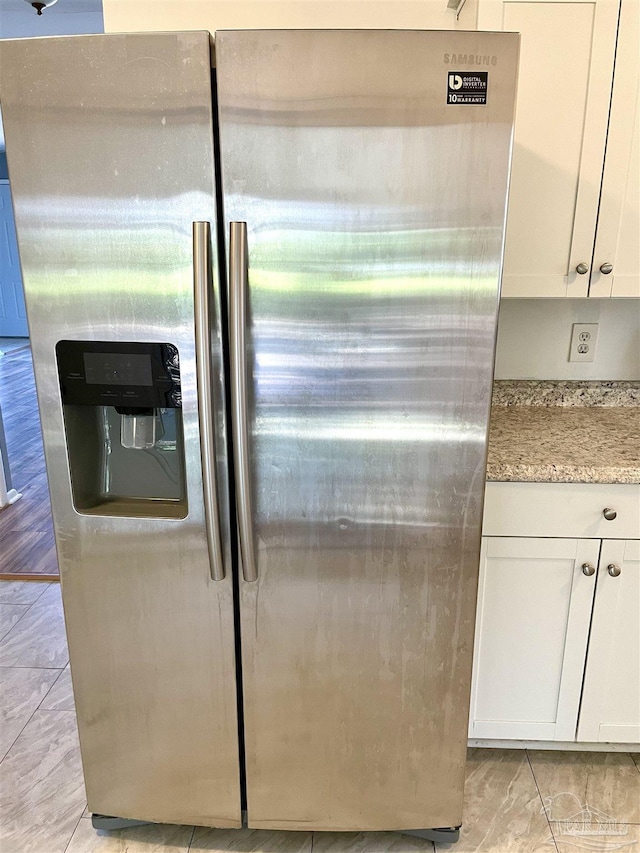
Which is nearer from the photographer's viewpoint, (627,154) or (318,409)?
(318,409)

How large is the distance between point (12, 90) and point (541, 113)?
1248 millimetres

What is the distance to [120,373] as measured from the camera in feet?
4.22

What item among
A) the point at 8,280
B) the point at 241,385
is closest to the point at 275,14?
the point at 241,385

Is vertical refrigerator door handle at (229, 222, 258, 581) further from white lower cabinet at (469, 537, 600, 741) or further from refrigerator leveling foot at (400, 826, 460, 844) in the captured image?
refrigerator leveling foot at (400, 826, 460, 844)

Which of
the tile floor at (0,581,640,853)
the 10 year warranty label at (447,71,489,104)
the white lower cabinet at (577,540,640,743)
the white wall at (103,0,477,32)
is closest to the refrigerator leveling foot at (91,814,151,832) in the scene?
the tile floor at (0,581,640,853)

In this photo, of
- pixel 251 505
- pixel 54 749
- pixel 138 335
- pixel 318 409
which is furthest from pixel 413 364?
pixel 54 749

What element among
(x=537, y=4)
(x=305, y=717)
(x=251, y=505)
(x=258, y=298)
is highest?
(x=537, y=4)

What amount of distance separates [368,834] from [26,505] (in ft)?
8.89

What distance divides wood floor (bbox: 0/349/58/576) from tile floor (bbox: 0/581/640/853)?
92 centimetres

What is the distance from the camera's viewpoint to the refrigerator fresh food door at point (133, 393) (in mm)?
1154

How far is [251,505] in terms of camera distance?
4.33ft

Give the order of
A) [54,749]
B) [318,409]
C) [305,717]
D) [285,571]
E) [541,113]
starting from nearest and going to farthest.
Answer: [318,409] < [285,571] < [305,717] < [541,113] < [54,749]

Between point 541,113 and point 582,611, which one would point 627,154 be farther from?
point 582,611

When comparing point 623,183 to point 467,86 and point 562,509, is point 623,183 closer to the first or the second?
point 467,86
